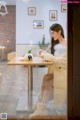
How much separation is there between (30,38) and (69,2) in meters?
0.67

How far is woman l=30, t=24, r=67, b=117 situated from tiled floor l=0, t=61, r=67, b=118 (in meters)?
0.11

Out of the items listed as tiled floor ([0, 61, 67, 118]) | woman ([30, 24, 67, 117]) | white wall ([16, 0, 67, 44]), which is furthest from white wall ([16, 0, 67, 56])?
tiled floor ([0, 61, 67, 118])

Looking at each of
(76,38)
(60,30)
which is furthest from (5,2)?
(76,38)

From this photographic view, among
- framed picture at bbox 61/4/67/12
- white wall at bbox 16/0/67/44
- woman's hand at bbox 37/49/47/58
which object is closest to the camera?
framed picture at bbox 61/4/67/12

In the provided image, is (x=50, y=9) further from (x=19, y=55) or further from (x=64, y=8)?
(x=19, y=55)

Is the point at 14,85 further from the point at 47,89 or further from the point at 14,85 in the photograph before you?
the point at 47,89

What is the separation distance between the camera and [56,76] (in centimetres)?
319

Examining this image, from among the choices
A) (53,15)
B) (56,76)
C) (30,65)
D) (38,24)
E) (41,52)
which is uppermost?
(53,15)

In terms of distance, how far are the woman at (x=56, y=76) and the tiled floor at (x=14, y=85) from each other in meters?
0.11

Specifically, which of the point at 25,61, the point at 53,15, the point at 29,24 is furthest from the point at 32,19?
the point at 25,61

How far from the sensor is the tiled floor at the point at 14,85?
10.8 ft

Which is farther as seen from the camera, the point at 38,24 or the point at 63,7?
the point at 38,24

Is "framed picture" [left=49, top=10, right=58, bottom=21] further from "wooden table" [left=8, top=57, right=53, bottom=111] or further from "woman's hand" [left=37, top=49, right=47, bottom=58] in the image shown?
"wooden table" [left=8, top=57, right=53, bottom=111]

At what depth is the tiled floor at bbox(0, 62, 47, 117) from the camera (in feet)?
10.8
